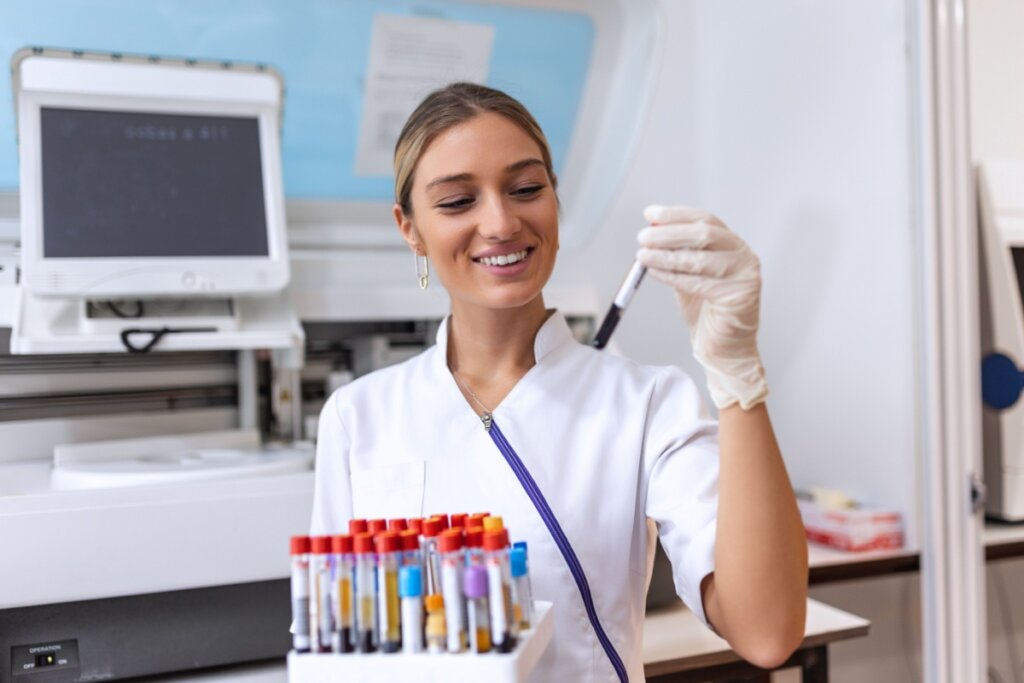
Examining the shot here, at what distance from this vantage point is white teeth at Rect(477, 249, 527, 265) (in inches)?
38.3

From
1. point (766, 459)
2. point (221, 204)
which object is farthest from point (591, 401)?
point (221, 204)

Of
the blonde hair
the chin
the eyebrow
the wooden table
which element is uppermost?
the blonde hair

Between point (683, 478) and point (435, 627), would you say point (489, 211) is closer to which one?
point (683, 478)

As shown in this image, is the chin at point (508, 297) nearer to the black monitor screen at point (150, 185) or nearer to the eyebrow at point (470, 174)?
the eyebrow at point (470, 174)

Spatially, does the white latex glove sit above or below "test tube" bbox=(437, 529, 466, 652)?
above

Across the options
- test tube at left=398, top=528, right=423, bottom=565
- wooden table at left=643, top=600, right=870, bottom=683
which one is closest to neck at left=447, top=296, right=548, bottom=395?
test tube at left=398, top=528, right=423, bottom=565

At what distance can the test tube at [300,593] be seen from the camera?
26.0 inches

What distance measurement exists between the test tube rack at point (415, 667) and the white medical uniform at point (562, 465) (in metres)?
0.32

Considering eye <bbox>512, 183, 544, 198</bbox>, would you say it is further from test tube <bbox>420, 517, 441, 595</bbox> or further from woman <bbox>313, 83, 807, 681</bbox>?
test tube <bbox>420, 517, 441, 595</bbox>

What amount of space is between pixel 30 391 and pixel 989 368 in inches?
75.4

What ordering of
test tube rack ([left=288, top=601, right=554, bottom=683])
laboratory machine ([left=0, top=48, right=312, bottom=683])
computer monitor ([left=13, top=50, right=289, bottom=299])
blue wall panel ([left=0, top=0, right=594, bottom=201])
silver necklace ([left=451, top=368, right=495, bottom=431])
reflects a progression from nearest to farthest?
test tube rack ([left=288, top=601, right=554, bottom=683])
silver necklace ([left=451, top=368, right=495, bottom=431])
laboratory machine ([left=0, top=48, right=312, bottom=683])
computer monitor ([left=13, top=50, right=289, bottom=299])
blue wall panel ([left=0, top=0, right=594, bottom=201])

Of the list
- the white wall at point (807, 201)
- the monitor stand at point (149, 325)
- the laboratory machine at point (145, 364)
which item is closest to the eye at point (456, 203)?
the laboratory machine at point (145, 364)

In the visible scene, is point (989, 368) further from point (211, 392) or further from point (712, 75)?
point (211, 392)

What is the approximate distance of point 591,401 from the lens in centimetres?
104
